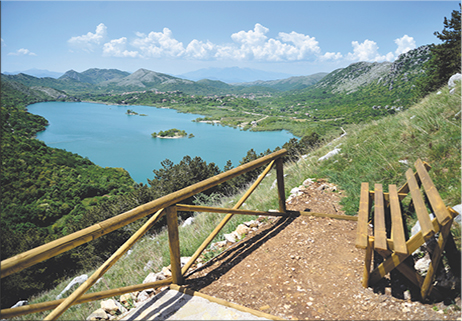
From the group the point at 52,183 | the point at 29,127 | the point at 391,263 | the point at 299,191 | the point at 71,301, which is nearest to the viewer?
the point at 71,301

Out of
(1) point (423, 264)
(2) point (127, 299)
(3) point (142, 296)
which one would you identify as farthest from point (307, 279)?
(2) point (127, 299)

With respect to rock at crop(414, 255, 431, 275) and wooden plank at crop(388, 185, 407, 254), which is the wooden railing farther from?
rock at crop(414, 255, 431, 275)

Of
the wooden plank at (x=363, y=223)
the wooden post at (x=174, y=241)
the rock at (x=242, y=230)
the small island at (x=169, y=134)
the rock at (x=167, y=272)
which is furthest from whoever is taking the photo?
the small island at (x=169, y=134)

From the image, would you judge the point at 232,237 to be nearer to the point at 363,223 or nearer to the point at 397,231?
the point at 363,223

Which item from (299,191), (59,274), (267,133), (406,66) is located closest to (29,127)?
(267,133)

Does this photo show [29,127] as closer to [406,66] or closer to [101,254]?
[101,254]

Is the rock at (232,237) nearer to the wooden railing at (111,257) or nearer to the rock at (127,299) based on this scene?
the wooden railing at (111,257)

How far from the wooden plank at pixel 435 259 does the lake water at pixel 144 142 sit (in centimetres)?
5713

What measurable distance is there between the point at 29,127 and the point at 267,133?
7975 centimetres

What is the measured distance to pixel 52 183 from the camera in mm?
46906

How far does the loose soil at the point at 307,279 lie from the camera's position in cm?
217

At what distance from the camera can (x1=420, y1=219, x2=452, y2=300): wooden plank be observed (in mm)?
1992

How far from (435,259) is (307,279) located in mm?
1106

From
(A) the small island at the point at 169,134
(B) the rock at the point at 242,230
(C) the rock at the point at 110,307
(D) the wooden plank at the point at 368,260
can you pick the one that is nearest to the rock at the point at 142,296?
(C) the rock at the point at 110,307
